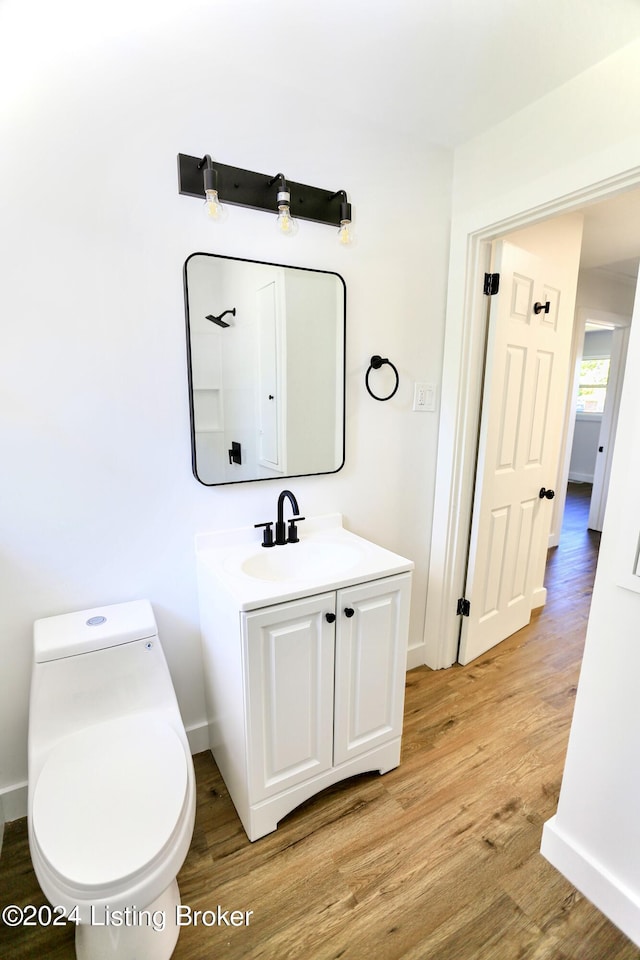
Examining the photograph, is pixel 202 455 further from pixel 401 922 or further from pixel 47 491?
pixel 401 922

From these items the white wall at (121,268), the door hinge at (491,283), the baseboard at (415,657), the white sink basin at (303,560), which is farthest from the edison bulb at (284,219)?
the baseboard at (415,657)

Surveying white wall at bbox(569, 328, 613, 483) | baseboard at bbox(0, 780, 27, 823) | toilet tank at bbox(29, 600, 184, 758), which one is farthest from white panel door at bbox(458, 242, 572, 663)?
white wall at bbox(569, 328, 613, 483)

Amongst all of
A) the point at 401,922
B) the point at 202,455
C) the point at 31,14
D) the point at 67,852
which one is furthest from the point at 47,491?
the point at 401,922

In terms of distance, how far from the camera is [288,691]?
4.45 feet

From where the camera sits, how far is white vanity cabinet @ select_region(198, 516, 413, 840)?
4.25ft

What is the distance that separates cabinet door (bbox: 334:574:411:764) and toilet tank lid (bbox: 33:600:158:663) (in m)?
0.63

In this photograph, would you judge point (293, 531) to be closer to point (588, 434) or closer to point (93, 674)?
point (93, 674)

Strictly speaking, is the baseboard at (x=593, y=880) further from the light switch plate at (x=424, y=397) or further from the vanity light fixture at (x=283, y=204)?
the vanity light fixture at (x=283, y=204)

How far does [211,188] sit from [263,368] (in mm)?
586

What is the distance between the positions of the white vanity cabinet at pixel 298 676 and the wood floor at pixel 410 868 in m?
0.10

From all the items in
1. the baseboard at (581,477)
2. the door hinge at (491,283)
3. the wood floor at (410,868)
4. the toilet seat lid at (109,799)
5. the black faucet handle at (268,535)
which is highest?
the door hinge at (491,283)

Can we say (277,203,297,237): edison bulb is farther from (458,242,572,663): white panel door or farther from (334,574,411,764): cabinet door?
(334,574,411,764): cabinet door

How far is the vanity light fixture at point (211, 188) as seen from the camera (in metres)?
1.32

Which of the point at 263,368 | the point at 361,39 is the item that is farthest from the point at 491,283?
the point at 263,368
